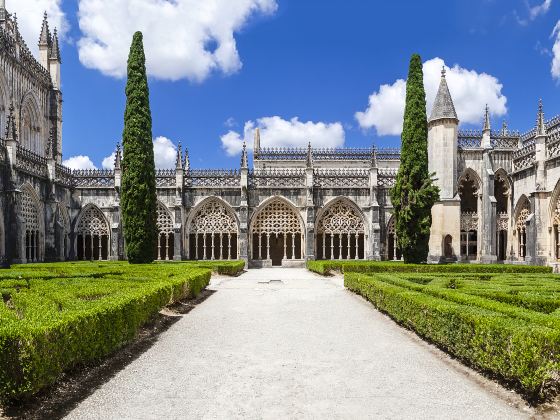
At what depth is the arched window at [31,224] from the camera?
25295 mm

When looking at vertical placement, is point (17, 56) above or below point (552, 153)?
above

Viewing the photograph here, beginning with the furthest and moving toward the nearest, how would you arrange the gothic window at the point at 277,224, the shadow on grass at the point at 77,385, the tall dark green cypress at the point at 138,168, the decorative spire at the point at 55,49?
the decorative spire at the point at 55,49
the gothic window at the point at 277,224
the tall dark green cypress at the point at 138,168
the shadow on grass at the point at 77,385

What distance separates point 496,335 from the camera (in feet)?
21.6

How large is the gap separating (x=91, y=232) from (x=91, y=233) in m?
0.07

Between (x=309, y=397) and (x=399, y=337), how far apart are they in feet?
14.1

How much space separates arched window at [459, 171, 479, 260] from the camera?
1201 inches

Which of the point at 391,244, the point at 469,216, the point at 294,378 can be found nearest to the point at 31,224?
the point at 391,244

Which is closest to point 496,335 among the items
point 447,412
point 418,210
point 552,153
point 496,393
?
point 496,393

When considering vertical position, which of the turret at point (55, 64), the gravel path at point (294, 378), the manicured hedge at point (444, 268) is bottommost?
the gravel path at point (294, 378)

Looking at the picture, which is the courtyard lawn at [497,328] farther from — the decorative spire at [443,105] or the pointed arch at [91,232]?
the pointed arch at [91,232]

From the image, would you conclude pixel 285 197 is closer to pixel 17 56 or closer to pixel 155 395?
pixel 17 56

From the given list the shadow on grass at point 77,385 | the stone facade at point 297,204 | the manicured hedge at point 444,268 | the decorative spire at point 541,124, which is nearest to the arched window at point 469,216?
the stone facade at point 297,204

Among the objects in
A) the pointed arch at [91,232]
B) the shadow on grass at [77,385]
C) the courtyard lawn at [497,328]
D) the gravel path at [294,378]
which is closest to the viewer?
the shadow on grass at [77,385]

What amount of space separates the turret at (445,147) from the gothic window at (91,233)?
2334 cm
